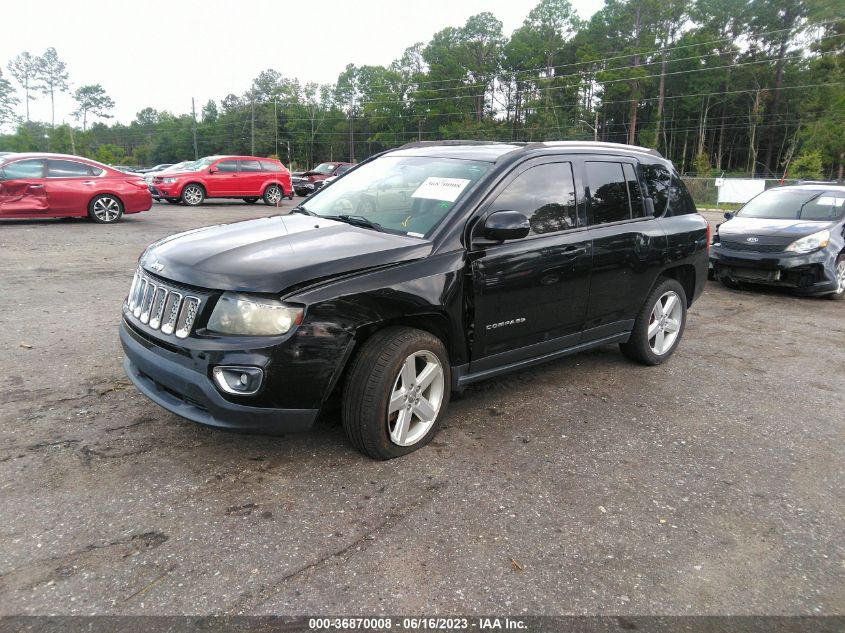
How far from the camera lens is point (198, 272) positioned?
10.1 feet

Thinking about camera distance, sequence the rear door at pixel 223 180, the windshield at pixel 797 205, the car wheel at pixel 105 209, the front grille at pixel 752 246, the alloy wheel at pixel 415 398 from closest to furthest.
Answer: the alloy wheel at pixel 415 398 → the front grille at pixel 752 246 → the windshield at pixel 797 205 → the car wheel at pixel 105 209 → the rear door at pixel 223 180

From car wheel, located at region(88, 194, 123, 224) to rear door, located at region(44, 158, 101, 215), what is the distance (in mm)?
140

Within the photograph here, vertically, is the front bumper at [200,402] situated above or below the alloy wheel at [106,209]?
below

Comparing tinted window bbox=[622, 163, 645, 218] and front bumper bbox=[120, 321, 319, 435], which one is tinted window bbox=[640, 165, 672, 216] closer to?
tinted window bbox=[622, 163, 645, 218]

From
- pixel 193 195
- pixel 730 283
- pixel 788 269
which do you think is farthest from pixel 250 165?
pixel 788 269

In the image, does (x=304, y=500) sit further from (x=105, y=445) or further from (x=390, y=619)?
(x=105, y=445)

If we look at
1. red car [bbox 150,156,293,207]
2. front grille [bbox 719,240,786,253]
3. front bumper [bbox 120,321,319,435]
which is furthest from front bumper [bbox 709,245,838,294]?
red car [bbox 150,156,293,207]

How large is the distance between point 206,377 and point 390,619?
4.65 feet

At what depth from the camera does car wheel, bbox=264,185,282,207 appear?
21734 millimetres

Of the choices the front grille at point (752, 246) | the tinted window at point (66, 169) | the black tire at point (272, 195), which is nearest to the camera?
the front grille at point (752, 246)

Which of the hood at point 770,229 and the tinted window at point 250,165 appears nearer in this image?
the hood at point 770,229

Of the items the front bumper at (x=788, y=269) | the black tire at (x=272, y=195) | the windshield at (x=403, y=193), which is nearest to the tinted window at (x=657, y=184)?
the windshield at (x=403, y=193)

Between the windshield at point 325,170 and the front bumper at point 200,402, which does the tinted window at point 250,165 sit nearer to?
the windshield at point 325,170

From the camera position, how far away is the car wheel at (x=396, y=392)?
316 cm
